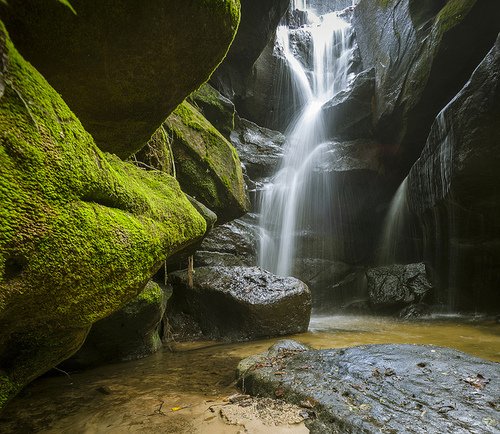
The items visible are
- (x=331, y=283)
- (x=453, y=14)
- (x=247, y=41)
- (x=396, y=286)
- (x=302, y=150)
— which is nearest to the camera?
(x=453, y=14)

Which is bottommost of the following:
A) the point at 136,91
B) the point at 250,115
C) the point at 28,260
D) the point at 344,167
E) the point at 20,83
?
the point at 28,260

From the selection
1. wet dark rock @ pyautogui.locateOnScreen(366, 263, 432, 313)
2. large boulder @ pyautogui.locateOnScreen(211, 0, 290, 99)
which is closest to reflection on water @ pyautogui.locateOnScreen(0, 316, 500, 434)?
wet dark rock @ pyautogui.locateOnScreen(366, 263, 432, 313)

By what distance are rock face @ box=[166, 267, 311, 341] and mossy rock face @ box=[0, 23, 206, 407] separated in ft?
12.9

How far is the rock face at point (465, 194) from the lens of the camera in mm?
6555

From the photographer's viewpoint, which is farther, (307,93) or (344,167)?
(307,93)

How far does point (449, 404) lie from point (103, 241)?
97.9 inches

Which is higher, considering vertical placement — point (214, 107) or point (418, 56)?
point (418, 56)

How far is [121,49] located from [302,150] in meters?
13.2

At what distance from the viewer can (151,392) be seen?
10.8ft

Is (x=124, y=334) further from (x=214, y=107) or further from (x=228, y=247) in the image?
(x=214, y=107)

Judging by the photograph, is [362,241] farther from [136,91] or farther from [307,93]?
[136,91]

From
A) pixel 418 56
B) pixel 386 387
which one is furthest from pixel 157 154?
pixel 418 56

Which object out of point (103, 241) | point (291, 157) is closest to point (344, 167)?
point (291, 157)

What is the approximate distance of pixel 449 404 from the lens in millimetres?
A: 2176
